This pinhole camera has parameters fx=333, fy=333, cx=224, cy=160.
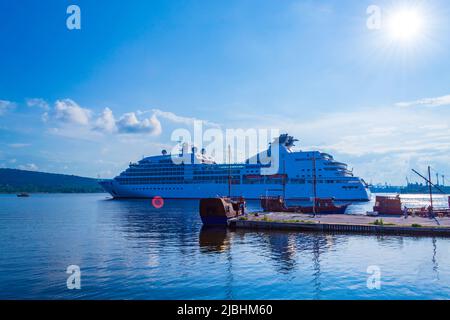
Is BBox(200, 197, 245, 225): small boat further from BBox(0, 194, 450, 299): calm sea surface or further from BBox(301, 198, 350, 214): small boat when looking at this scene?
BBox(301, 198, 350, 214): small boat

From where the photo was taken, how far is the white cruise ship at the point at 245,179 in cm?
9000

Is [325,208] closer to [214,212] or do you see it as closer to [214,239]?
[214,212]

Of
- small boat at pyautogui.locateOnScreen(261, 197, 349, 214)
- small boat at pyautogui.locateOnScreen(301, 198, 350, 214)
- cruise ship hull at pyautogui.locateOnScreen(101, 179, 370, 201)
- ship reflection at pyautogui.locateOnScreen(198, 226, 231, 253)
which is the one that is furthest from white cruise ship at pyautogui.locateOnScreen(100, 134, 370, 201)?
ship reflection at pyautogui.locateOnScreen(198, 226, 231, 253)

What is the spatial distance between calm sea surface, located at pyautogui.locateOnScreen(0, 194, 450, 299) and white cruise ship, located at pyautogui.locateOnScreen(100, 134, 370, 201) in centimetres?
5600

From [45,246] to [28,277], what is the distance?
1043cm

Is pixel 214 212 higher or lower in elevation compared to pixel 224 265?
higher

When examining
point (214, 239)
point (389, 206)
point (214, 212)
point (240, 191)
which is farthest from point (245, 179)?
point (214, 239)

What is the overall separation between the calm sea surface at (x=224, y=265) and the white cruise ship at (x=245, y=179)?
5600cm

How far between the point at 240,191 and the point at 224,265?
79.0 meters

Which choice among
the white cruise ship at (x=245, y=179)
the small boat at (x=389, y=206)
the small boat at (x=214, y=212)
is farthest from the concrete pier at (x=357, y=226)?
the white cruise ship at (x=245, y=179)

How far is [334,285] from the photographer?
1606 centimetres

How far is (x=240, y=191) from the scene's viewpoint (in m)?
99.0

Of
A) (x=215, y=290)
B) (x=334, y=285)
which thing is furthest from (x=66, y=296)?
(x=334, y=285)

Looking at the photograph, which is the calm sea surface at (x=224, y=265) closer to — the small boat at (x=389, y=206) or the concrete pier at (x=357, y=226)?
the concrete pier at (x=357, y=226)
